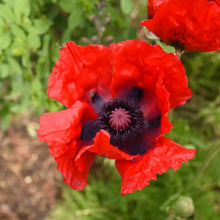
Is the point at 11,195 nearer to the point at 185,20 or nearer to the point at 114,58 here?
the point at 114,58

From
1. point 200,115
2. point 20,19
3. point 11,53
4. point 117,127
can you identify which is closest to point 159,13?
point 117,127

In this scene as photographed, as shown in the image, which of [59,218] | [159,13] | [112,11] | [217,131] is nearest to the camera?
[159,13]

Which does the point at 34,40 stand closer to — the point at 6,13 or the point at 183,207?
the point at 6,13

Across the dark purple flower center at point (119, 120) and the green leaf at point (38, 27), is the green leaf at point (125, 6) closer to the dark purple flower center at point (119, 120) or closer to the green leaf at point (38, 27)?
the green leaf at point (38, 27)

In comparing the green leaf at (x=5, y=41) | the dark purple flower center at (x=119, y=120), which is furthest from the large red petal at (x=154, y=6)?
the green leaf at (x=5, y=41)

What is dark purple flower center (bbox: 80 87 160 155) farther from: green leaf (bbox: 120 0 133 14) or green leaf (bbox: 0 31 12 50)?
green leaf (bbox: 0 31 12 50)

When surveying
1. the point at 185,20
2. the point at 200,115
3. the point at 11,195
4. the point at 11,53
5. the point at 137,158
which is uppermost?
the point at 185,20

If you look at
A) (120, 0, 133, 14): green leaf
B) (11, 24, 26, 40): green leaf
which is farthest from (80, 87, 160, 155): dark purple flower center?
(11, 24, 26, 40): green leaf

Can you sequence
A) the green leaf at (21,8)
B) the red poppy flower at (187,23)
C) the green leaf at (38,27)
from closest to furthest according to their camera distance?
1. the red poppy flower at (187,23)
2. the green leaf at (21,8)
3. the green leaf at (38,27)
